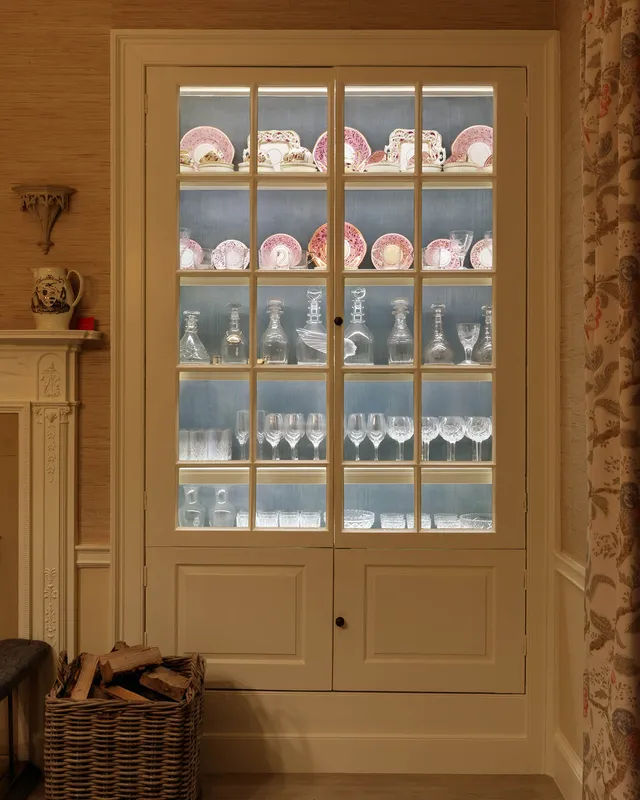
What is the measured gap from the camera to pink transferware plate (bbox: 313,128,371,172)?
251 cm

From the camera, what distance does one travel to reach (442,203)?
8.29 feet

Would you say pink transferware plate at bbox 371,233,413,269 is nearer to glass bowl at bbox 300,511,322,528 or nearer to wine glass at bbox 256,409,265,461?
wine glass at bbox 256,409,265,461

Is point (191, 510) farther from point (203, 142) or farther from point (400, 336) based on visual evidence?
point (203, 142)

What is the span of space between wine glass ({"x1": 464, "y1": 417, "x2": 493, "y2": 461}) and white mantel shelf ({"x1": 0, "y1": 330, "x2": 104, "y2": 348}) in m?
1.29

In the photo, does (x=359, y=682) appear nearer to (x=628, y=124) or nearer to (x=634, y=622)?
(x=634, y=622)

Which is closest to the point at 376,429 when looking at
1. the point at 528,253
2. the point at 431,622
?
the point at 431,622

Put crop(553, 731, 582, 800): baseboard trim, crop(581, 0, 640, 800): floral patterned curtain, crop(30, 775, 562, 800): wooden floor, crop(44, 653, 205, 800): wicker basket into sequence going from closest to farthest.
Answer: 1. crop(581, 0, 640, 800): floral patterned curtain
2. crop(44, 653, 205, 800): wicker basket
3. crop(553, 731, 582, 800): baseboard trim
4. crop(30, 775, 562, 800): wooden floor

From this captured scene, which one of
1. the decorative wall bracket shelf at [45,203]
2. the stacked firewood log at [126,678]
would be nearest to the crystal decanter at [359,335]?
the decorative wall bracket shelf at [45,203]

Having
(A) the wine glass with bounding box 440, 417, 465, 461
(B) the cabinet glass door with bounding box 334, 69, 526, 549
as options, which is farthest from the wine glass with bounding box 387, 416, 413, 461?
(A) the wine glass with bounding box 440, 417, 465, 461

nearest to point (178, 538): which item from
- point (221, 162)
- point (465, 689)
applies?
point (465, 689)

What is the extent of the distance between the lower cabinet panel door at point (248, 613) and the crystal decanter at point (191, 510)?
3.6 inches

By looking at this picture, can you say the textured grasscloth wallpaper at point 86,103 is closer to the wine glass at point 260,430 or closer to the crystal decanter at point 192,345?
the crystal decanter at point 192,345

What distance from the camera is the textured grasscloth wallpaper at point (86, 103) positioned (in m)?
2.48

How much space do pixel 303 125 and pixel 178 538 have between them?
1.47m
